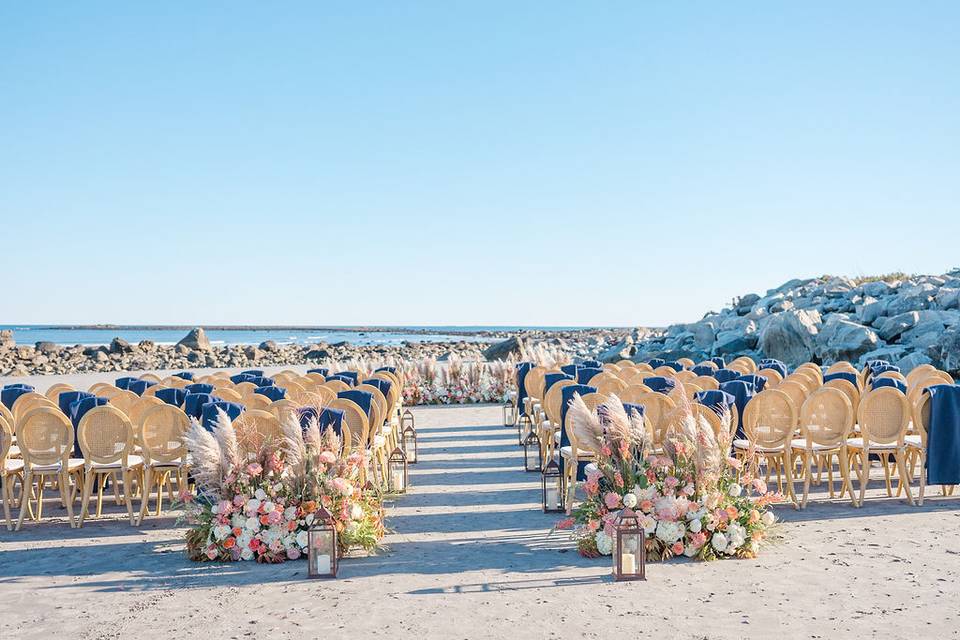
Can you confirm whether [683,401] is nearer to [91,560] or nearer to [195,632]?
[195,632]

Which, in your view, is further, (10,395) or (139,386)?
(139,386)

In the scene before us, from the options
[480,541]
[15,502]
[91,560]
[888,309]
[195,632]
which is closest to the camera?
[195,632]

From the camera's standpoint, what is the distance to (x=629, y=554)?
5363 millimetres

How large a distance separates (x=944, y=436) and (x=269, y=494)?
6.12 meters

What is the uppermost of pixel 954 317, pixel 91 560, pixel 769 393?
pixel 954 317

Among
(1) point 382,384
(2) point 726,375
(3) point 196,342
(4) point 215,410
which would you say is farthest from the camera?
(3) point 196,342

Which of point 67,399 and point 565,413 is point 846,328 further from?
point 67,399

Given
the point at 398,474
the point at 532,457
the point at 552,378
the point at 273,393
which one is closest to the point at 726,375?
the point at 552,378

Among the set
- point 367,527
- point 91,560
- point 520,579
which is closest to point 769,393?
point 520,579

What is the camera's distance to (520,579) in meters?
5.38

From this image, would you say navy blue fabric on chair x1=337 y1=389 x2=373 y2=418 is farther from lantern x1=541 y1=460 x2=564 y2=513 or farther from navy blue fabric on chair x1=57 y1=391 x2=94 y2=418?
navy blue fabric on chair x1=57 y1=391 x2=94 y2=418

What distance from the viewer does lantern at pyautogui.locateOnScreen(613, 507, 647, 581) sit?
17.5ft

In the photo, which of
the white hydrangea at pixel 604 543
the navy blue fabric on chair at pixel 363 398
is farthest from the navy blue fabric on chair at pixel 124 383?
the white hydrangea at pixel 604 543

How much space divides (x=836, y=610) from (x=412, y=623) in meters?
2.45
